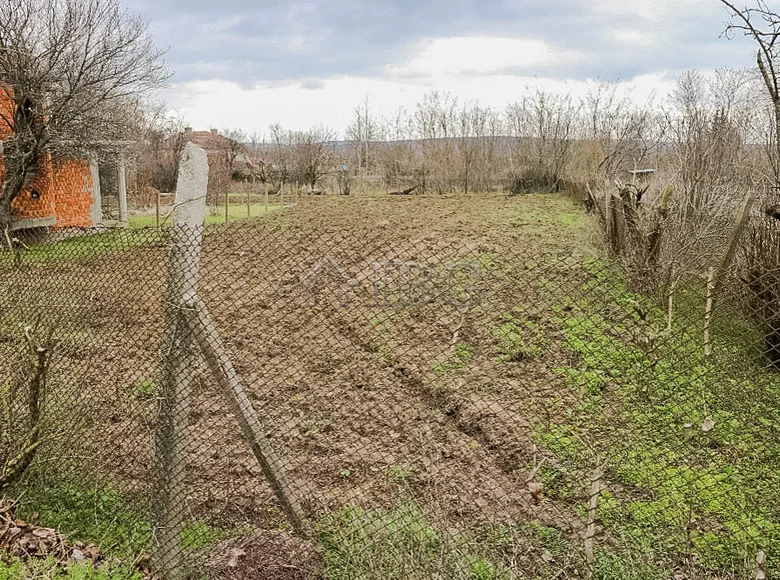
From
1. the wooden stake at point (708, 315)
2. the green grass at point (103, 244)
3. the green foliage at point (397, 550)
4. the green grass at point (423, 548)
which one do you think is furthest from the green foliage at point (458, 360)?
the green grass at point (103, 244)

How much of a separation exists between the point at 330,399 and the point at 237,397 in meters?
2.51

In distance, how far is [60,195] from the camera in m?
16.9

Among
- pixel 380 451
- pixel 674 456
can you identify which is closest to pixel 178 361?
pixel 380 451

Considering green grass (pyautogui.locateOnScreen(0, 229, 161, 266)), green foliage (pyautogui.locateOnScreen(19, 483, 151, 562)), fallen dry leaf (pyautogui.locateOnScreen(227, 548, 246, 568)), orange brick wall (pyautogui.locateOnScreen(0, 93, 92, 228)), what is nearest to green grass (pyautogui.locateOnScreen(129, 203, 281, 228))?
orange brick wall (pyautogui.locateOnScreen(0, 93, 92, 228))

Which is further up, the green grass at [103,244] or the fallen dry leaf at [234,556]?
the green grass at [103,244]

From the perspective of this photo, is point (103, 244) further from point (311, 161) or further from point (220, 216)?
point (311, 161)

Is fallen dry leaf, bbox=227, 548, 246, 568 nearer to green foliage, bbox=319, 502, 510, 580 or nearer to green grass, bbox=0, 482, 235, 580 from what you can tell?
green grass, bbox=0, 482, 235, 580

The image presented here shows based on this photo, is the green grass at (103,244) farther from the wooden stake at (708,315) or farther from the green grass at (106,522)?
the wooden stake at (708,315)

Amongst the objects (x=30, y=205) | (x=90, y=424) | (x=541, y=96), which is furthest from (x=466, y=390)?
(x=541, y=96)

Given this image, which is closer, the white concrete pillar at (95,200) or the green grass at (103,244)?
the green grass at (103,244)

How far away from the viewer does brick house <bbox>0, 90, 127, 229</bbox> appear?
1523 cm

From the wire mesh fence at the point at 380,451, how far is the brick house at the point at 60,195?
11.8 meters

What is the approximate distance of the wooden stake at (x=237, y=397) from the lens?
2.70 m

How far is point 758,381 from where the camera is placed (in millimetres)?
4945
